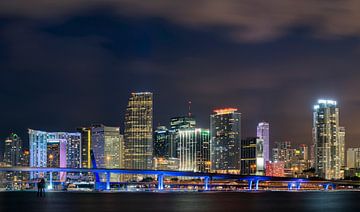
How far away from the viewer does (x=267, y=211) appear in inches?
3893

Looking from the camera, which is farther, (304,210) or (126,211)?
(304,210)

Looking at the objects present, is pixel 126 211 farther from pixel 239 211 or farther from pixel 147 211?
pixel 239 211

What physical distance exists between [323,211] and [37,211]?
37.9 m

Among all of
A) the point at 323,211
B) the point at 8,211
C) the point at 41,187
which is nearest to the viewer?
the point at 8,211

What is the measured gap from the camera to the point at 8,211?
94812 millimetres

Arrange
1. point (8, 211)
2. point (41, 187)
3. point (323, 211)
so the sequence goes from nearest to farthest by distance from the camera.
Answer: point (8, 211) < point (323, 211) < point (41, 187)

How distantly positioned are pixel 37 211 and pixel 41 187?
248 feet

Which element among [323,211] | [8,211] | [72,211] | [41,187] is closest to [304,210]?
[323,211]

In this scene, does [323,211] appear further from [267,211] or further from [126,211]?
[126,211]

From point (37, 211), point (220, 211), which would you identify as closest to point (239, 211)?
point (220, 211)

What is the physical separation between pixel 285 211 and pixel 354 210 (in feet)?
36.0

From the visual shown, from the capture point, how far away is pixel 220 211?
314 ft

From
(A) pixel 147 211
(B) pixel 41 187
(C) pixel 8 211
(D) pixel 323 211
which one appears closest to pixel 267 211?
(D) pixel 323 211

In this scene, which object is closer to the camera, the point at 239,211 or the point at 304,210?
the point at 239,211
